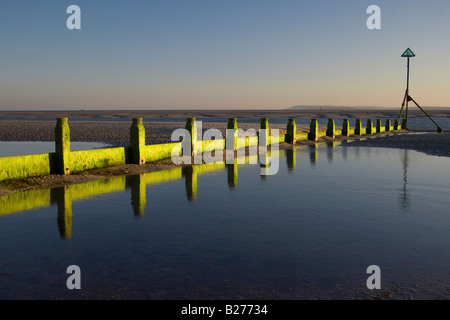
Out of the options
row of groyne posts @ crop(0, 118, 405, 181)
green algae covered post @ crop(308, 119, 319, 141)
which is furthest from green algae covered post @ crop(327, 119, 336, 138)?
row of groyne posts @ crop(0, 118, 405, 181)

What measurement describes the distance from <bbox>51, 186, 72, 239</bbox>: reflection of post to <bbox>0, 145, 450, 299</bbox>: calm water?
0.03 meters

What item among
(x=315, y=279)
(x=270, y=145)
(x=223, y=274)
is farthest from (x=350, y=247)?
(x=270, y=145)

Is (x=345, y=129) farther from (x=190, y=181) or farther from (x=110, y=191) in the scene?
(x=110, y=191)

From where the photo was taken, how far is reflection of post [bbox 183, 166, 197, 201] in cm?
970

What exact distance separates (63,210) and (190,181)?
13.6ft

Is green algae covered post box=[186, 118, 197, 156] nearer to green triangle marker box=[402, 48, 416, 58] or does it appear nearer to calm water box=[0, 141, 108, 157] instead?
calm water box=[0, 141, 108, 157]

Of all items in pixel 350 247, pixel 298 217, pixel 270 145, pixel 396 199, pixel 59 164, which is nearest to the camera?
pixel 350 247

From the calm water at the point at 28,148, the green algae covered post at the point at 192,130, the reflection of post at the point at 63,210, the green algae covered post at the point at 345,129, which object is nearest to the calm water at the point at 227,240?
the reflection of post at the point at 63,210

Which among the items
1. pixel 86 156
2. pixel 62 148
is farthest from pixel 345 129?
pixel 62 148

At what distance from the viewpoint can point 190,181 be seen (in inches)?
460

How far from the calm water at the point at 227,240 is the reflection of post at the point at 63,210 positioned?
0.11 ft
